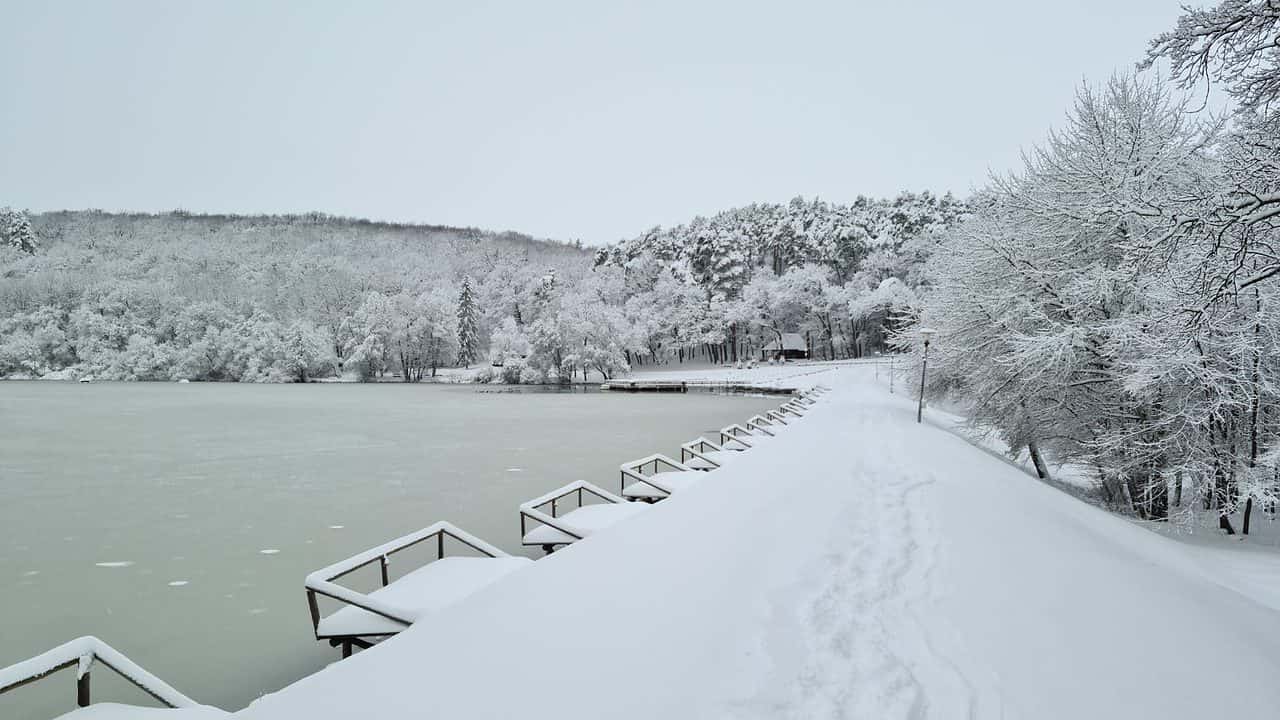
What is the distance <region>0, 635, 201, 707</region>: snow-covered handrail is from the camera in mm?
2596

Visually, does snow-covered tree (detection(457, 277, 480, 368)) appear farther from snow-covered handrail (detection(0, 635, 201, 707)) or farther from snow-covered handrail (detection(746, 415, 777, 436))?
snow-covered handrail (detection(0, 635, 201, 707))

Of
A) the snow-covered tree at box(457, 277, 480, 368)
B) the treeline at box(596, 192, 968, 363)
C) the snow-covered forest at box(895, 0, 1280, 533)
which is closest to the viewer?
the snow-covered forest at box(895, 0, 1280, 533)

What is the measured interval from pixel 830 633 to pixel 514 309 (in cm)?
8903

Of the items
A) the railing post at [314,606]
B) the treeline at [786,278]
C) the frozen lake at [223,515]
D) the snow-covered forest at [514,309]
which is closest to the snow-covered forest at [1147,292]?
the railing post at [314,606]

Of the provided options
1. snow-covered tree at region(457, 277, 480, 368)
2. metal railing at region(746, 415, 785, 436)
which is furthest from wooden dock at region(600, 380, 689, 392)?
metal railing at region(746, 415, 785, 436)

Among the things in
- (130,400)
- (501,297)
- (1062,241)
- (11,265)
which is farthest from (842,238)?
(11,265)

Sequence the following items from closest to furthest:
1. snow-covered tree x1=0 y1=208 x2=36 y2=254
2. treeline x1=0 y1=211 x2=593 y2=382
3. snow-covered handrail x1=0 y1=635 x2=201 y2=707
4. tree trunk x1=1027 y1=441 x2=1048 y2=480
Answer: snow-covered handrail x1=0 y1=635 x2=201 y2=707 < tree trunk x1=1027 y1=441 x2=1048 y2=480 < treeline x1=0 y1=211 x2=593 y2=382 < snow-covered tree x1=0 y1=208 x2=36 y2=254

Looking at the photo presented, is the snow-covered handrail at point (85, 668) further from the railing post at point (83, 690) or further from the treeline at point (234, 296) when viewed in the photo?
the treeline at point (234, 296)

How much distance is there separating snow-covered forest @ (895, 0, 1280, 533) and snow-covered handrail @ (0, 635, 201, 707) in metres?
7.57

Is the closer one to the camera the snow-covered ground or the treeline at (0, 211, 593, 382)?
the snow-covered ground

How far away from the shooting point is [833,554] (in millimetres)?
4766

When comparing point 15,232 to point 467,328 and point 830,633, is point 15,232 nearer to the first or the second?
point 467,328

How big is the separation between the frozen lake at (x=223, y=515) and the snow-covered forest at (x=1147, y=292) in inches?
329

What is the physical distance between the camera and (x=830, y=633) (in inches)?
131
